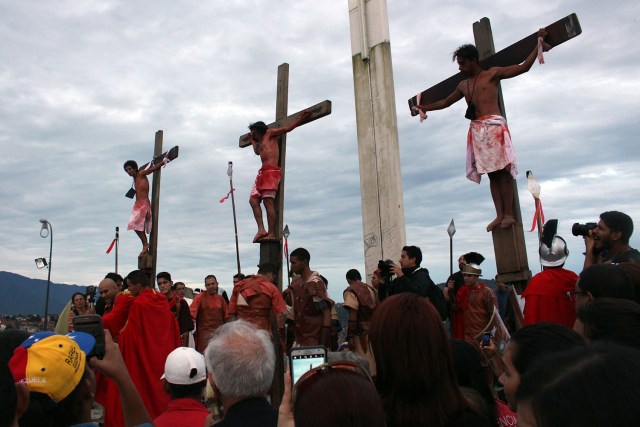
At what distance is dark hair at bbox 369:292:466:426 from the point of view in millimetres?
1809

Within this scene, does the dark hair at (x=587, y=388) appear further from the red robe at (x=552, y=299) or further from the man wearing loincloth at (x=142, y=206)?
the man wearing loincloth at (x=142, y=206)

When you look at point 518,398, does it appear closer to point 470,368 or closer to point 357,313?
point 470,368

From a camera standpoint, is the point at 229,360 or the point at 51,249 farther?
the point at 51,249

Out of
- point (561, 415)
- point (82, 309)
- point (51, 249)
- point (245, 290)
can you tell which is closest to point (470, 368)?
point (561, 415)

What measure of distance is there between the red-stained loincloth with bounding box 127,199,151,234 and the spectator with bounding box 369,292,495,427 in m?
8.19

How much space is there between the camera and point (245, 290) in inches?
233

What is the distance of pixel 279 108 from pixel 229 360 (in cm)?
565

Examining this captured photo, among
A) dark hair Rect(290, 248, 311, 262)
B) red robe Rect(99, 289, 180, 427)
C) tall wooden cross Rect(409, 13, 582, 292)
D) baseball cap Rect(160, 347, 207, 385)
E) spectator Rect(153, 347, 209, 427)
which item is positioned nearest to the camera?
spectator Rect(153, 347, 209, 427)

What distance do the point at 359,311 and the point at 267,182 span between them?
2.31m

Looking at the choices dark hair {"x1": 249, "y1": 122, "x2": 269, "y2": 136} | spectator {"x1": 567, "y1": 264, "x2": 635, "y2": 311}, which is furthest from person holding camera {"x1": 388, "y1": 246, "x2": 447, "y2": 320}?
dark hair {"x1": 249, "y1": 122, "x2": 269, "y2": 136}

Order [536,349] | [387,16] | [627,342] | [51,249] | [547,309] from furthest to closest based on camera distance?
[51,249] < [387,16] < [547,309] < [627,342] < [536,349]

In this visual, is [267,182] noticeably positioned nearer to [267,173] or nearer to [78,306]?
[267,173]

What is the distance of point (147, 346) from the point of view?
549cm

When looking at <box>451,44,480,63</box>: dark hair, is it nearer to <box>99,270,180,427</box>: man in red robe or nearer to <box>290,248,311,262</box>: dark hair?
<box>290,248,311,262</box>: dark hair
